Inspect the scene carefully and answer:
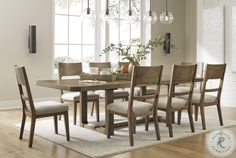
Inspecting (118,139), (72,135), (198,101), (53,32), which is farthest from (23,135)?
(53,32)

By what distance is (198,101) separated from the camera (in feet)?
14.6

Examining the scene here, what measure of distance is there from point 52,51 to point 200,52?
323 centimetres

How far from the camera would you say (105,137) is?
398cm

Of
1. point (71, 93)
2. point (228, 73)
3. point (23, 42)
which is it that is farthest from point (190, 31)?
point (71, 93)

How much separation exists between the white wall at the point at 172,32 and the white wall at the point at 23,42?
9.38 feet

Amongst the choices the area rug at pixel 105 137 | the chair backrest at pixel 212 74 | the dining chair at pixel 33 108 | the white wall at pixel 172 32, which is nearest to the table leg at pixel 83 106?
the area rug at pixel 105 137

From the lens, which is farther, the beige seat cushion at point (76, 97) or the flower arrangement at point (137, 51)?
the beige seat cushion at point (76, 97)

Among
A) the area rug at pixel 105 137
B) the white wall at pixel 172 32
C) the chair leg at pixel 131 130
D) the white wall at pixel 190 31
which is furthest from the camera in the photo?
the white wall at pixel 190 31

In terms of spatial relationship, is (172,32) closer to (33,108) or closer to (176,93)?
(176,93)

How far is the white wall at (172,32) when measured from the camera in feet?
28.0

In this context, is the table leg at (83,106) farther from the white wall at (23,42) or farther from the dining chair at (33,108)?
the white wall at (23,42)

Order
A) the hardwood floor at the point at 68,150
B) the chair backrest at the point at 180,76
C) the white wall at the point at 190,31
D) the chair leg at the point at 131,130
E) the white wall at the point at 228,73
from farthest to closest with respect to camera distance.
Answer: the white wall at the point at 190,31 < the white wall at the point at 228,73 < the chair backrest at the point at 180,76 < the chair leg at the point at 131,130 < the hardwood floor at the point at 68,150

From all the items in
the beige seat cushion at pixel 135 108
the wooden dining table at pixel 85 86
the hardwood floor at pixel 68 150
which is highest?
the wooden dining table at pixel 85 86

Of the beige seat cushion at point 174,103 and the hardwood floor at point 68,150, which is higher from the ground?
the beige seat cushion at point 174,103
